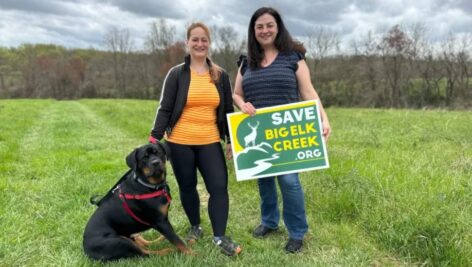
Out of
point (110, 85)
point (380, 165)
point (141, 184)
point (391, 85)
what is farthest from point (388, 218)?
point (110, 85)

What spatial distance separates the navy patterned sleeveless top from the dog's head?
114cm

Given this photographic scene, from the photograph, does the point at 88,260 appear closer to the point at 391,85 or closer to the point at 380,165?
the point at 380,165

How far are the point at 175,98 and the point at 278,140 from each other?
3.84ft

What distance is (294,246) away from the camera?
4121 mm

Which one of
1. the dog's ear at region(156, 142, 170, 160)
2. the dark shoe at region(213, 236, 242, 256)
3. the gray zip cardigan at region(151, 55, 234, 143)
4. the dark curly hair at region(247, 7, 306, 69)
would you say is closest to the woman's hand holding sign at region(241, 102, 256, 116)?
the gray zip cardigan at region(151, 55, 234, 143)

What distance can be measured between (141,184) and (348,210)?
2.59 meters

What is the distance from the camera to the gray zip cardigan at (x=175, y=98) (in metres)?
4.03

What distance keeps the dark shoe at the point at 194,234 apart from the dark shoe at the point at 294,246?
1.01 m

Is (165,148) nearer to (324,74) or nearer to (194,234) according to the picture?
(194,234)

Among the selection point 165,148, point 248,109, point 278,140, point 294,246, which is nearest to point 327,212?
point 294,246

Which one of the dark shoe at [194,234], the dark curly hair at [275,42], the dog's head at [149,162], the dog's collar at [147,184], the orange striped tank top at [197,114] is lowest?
the dark shoe at [194,234]

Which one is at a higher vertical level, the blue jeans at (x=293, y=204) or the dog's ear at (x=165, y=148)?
the dog's ear at (x=165, y=148)

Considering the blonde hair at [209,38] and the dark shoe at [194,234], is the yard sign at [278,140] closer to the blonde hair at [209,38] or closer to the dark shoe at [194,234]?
the blonde hair at [209,38]

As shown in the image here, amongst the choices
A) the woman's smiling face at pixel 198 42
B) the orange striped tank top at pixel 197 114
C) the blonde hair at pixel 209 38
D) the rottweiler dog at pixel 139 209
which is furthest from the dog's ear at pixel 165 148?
the woman's smiling face at pixel 198 42
